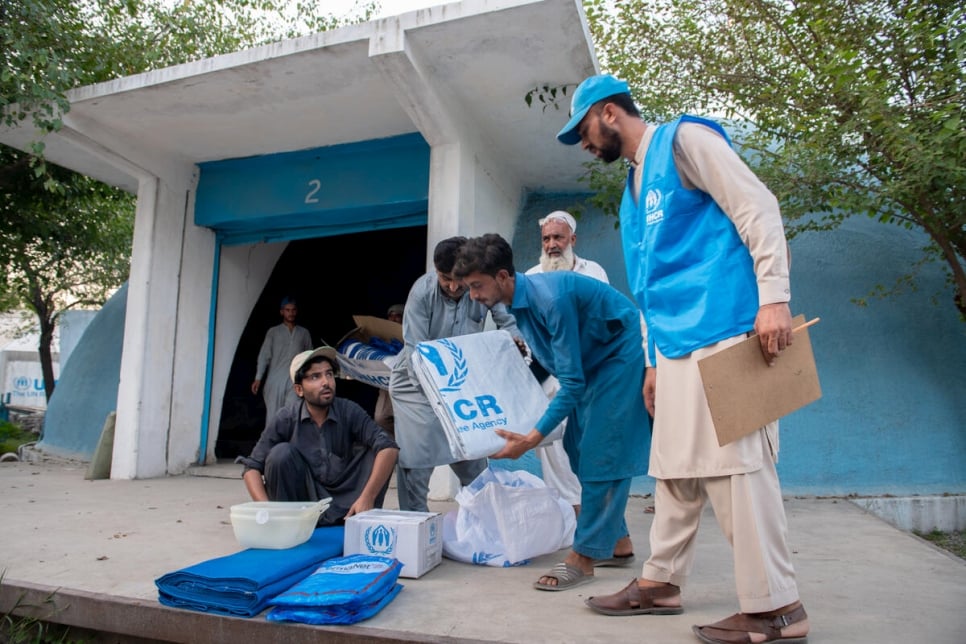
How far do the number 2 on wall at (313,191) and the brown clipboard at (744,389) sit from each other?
4.44m

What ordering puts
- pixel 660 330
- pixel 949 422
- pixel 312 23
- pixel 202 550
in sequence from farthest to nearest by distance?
pixel 312 23 < pixel 949 422 < pixel 202 550 < pixel 660 330

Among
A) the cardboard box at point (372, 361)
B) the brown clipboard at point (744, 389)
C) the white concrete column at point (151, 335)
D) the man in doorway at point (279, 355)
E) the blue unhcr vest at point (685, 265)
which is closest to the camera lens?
the brown clipboard at point (744, 389)

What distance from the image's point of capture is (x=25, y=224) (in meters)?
7.22

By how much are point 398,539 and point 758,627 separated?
1.45 meters

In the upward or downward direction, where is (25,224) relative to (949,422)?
upward

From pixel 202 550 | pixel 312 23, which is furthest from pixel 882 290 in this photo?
pixel 312 23

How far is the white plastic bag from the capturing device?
316 centimetres

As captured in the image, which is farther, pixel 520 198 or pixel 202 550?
pixel 520 198

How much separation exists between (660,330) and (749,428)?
0.42 metres

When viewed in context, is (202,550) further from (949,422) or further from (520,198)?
(949,422)

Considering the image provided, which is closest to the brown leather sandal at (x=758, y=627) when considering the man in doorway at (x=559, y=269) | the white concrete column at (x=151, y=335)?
the man in doorway at (x=559, y=269)

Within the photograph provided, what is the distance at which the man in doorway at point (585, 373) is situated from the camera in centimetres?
276

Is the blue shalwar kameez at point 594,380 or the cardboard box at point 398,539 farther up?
the blue shalwar kameez at point 594,380

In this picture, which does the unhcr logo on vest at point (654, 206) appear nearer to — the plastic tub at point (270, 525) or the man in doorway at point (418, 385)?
the man in doorway at point (418, 385)
